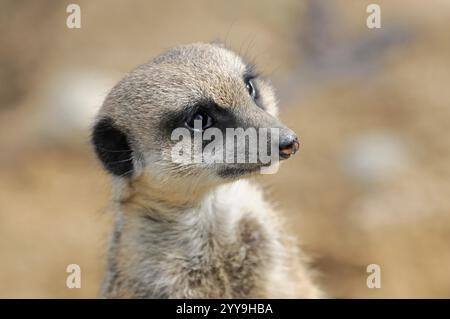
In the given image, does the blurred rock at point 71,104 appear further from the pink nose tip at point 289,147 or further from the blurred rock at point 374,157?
the pink nose tip at point 289,147

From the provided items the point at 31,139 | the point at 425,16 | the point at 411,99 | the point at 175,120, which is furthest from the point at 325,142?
the point at 175,120

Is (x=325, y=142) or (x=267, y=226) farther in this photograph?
(x=325, y=142)

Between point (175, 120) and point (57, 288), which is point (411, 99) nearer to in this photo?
point (57, 288)

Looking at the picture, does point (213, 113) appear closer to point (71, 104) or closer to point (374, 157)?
point (374, 157)

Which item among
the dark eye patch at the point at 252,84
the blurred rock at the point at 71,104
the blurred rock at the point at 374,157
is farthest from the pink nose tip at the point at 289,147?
the blurred rock at the point at 71,104

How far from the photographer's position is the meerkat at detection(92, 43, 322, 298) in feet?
7.36

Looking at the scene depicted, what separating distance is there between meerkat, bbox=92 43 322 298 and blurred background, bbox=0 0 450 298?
48cm

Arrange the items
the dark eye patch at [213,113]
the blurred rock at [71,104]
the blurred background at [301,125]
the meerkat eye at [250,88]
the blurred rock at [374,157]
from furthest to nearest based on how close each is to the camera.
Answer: the blurred rock at [71,104] → the blurred rock at [374,157] → the blurred background at [301,125] → the meerkat eye at [250,88] → the dark eye patch at [213,113]

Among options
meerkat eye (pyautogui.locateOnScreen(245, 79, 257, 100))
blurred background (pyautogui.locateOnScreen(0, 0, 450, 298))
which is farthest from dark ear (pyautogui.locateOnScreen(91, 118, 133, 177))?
blurred background (pyautogui.locateOnScreen(0, 0, 450, 298))

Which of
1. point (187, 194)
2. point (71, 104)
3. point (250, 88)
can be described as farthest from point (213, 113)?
point (71, 104)

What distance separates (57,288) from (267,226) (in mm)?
2140

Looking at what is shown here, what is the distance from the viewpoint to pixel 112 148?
8.02ft

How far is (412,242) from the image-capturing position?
408cm

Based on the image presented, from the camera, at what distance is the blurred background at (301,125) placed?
4.16 m
